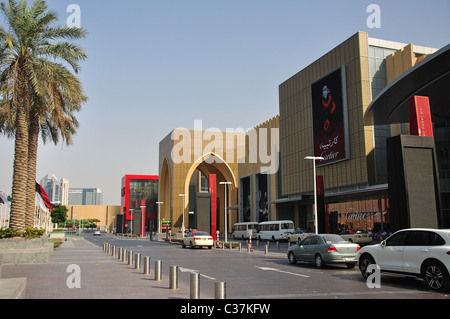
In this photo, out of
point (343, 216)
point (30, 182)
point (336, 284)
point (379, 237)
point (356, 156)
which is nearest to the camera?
point (336, 284)

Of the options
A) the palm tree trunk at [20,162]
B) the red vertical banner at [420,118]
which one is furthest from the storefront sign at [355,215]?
the palm tree trunk at [20,162]

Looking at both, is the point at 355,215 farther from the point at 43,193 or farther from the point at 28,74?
the point at 43,193

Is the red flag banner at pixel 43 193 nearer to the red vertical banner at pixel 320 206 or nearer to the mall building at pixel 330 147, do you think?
the mall building at pixel 330 147

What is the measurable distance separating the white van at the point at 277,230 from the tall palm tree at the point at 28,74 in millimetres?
32630

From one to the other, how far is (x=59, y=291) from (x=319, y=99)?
45.3m

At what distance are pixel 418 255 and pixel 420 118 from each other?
9.69 metres

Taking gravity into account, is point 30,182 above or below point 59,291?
above

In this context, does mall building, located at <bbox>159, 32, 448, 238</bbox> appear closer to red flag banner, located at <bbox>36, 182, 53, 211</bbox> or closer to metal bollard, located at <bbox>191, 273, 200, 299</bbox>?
red flag banner, located at <bbox>36, 182, 53, 211</bbox>

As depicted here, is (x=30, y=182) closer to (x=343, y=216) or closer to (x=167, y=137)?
(x=343, y=216)

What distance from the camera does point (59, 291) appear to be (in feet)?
37.0

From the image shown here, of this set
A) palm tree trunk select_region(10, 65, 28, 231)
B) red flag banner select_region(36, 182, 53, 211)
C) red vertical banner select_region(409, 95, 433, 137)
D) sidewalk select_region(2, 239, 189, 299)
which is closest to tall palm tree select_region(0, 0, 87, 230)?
palm tree trunk select_region(10, 65, 28, 231)

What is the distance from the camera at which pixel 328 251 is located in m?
→ 17.3

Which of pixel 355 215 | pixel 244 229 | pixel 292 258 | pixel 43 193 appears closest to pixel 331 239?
pixel 292 258

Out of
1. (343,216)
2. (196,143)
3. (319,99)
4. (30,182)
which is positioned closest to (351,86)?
(319,99)
